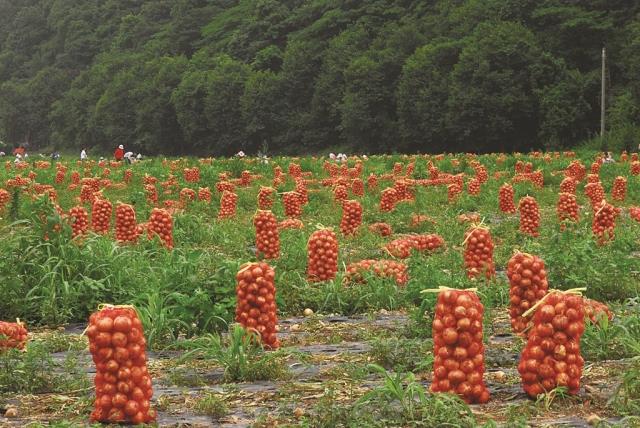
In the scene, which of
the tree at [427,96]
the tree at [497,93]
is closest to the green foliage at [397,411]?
the tree at [497,93]

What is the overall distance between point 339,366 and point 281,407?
1.21 metres

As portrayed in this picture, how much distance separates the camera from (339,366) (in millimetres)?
6402

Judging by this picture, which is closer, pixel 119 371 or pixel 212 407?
pixel 119 371

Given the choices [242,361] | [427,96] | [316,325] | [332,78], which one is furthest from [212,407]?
[332,78]

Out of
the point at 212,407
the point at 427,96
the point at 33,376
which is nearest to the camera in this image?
the point at 212,407

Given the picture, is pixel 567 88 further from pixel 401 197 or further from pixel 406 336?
pixel 406 336

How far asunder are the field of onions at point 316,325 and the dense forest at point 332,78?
31.4 m

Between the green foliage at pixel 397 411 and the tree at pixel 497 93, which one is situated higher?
the tree at pixel 497 93

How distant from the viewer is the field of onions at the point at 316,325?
5.17 m

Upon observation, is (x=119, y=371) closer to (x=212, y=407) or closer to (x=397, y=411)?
(x=212, y=407)

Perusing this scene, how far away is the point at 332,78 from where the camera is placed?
73062 mm

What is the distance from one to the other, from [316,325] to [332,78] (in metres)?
65.8

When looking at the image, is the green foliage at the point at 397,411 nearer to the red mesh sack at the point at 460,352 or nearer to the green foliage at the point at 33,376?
the red mesh sack at the point at 460,352

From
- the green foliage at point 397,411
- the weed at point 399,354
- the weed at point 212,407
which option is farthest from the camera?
the weed at point 399,354
